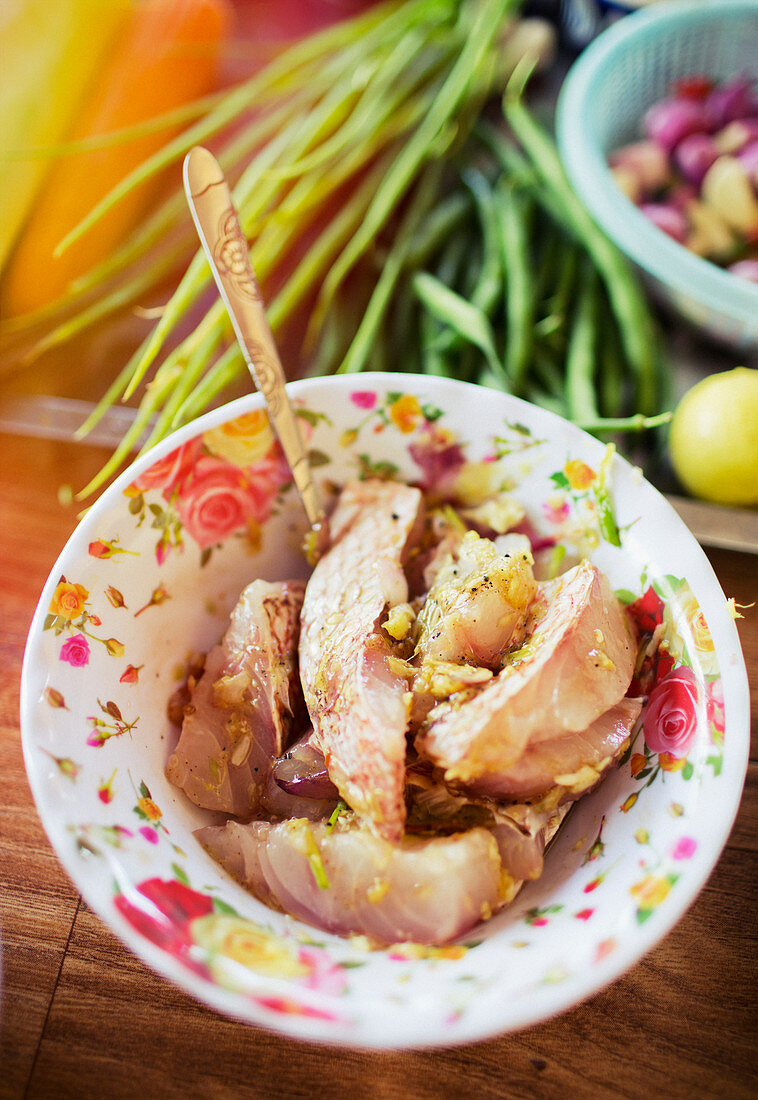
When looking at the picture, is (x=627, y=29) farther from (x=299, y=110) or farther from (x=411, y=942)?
(x=411, y=942)

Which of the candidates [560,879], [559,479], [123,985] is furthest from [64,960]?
[559,479]

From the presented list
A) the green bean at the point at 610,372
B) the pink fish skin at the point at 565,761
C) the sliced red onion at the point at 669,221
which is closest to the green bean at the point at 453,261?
the green bean at the point at 610,372

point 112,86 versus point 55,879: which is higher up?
point 112,86

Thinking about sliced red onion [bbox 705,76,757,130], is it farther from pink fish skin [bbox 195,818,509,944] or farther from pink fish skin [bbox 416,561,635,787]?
pink fish skin [bbox 195,818,509,944]

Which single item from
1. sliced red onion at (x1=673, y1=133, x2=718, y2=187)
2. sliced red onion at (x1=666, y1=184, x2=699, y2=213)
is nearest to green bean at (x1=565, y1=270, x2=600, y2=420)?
sliced red onion at (x1=666, y1=184, x2=699, y2=213)

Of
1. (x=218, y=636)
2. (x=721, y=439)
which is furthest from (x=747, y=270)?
(x=218, y=636)

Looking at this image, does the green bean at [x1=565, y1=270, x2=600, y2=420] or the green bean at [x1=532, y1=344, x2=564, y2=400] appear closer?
the green bean at [x1=565, y1=270, x2=600, y2=420]

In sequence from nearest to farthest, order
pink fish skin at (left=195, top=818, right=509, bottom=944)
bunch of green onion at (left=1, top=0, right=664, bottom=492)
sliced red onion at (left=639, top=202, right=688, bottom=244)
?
pink fish skin at (left=195, top=818, right=509, bottom=944)
bunch of green onion at (left=1, top=0, right=664, bottom=492)
sliced red onion at (left=639, top=202, right=688, bottom=244)
